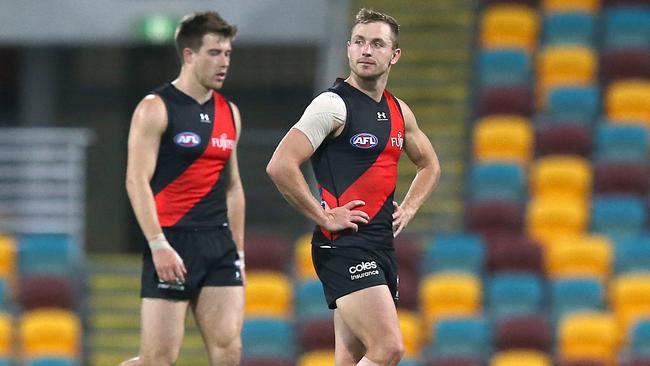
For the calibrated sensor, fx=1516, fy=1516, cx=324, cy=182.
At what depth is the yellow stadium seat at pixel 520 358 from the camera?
36.9 feet

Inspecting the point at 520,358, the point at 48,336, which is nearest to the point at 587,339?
the point at 520,358

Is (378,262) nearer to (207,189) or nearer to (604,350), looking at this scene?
(207,189)

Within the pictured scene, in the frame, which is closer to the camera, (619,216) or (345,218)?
(345,218)

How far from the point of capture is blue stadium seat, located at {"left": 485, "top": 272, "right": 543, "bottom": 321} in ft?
39.1

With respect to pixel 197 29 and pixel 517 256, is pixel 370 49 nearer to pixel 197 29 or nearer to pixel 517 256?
pixel 197 29

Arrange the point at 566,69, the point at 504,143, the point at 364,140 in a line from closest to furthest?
the point at 364,140, the point at 504,143, the point at 566,69

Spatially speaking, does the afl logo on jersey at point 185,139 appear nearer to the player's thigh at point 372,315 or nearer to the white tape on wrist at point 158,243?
the white tape on wrist at point 158,243

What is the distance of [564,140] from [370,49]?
6.45 m

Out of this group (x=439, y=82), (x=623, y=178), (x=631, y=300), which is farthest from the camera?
(x=439, y=82)

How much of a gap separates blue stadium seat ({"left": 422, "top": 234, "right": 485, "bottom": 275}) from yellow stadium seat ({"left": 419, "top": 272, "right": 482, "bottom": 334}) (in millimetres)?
193

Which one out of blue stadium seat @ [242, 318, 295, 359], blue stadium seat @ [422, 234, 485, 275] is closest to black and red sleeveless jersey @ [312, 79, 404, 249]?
blue stadium seat @ [242, 318, 295, 359]

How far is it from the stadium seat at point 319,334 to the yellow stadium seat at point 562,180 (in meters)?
2.30

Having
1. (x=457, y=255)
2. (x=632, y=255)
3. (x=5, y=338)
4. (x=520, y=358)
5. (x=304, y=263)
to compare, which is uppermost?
(x=632, y=255)

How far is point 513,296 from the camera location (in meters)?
11.9
